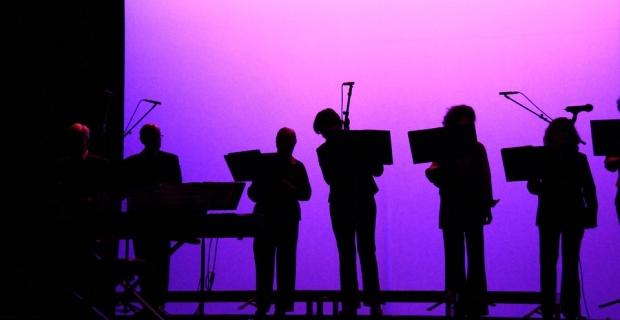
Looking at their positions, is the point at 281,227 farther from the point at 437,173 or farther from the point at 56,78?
the point at 56,78

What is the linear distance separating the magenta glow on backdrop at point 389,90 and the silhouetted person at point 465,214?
133 cm

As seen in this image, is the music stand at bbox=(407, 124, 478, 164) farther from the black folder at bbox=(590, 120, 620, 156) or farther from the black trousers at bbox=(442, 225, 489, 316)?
the black folder at bbox=(590, 120, 620, 156)

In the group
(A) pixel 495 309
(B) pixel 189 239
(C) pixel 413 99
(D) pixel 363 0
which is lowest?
(A) pixel 495 309

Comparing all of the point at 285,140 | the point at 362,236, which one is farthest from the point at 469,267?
the point at 285,140

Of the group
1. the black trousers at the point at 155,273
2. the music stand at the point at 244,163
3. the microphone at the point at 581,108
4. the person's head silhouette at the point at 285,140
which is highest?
the microphone at the point at 581,108

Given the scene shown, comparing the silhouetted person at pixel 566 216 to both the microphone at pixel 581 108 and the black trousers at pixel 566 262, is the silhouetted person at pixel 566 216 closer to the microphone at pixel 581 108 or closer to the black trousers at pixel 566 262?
the black trousers at pixel 566 262

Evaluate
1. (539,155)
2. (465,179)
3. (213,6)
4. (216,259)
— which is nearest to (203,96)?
(213,6)

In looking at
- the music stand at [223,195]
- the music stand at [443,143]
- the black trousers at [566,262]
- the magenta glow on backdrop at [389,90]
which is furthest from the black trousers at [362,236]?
the music stand at [223,195]

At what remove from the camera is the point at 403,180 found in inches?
227

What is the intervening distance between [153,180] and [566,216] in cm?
273

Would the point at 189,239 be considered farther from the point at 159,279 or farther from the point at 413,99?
the point at 413,99

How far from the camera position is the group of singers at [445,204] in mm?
4270

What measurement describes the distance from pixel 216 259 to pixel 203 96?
139cm

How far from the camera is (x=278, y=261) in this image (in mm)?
4922
